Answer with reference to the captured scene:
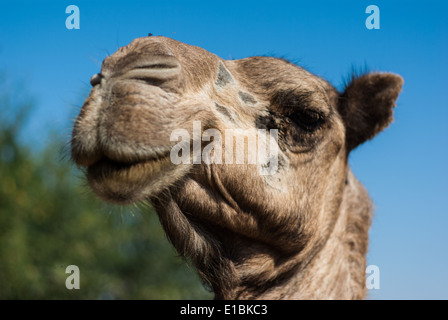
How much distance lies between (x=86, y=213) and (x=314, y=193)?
28.2m

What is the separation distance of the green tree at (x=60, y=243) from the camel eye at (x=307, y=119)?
24.9 metres

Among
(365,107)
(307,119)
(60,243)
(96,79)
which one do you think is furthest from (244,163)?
(60,243)

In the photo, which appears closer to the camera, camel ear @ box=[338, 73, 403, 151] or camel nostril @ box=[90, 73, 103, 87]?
camel nostril @ box=[90, 73, 103, 87]

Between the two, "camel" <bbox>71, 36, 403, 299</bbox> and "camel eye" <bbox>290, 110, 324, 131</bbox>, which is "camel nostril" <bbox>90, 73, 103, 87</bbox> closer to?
"camel" <bbox>71, 36, 403, 299</bbox>

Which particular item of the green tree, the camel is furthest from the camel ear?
the green tree

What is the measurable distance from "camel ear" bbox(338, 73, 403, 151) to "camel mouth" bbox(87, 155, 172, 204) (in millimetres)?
2456

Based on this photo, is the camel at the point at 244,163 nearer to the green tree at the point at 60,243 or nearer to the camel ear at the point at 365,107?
the camel ear at the point at 365,107

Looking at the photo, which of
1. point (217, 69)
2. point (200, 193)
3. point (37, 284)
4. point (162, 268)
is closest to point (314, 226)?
point (200, 193)

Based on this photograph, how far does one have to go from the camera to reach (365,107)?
16.5 ft

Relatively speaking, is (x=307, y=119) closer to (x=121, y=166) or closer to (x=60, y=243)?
(x=121, y=166)

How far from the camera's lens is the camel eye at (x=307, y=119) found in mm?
4348

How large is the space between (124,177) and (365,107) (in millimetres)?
2835

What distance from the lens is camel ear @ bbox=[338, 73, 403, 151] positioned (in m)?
4.92
